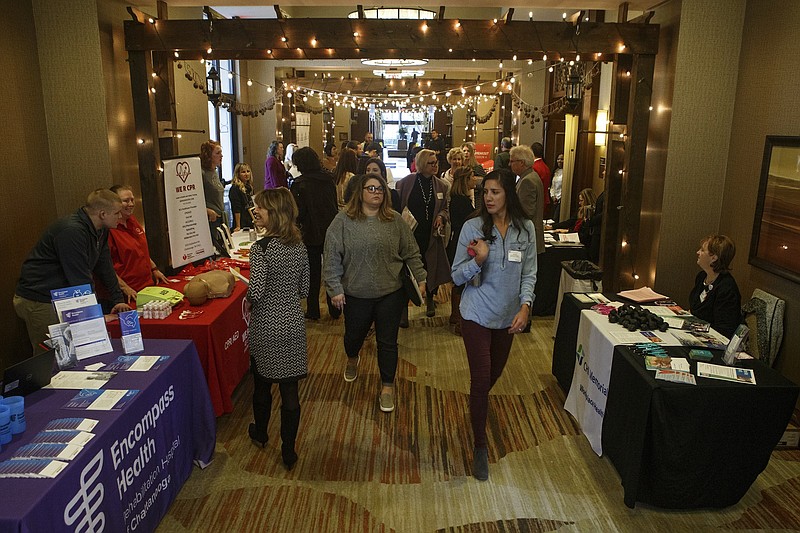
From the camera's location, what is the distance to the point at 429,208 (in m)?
5.18

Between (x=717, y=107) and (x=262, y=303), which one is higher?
(x=717, y=107)

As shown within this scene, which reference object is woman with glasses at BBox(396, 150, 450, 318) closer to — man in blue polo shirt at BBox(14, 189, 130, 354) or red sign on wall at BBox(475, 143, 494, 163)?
man in blue polo shirt at BBox(14, 189, 130, 354)

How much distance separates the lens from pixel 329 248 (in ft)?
12.0

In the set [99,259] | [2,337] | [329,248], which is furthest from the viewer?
[2,337]

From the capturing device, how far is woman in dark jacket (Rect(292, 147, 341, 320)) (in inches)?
213

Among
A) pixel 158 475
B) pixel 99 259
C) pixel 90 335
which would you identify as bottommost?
pixel 158 475

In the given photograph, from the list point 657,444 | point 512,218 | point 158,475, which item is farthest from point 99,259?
point 657,444

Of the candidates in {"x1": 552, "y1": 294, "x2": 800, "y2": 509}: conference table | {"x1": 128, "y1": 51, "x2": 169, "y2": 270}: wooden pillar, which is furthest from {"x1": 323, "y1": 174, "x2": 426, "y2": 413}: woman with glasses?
{"x1": 128, "y1": 51, "x2": 169, "y2": 270}: wooden pillar

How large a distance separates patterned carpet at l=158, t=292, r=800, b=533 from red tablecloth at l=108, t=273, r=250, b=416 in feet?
0.80

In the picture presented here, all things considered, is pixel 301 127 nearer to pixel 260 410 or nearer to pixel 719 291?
pixel 260 410

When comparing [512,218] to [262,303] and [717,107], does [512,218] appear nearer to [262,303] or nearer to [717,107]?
[262,303]

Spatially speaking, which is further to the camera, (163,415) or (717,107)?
(717,107)

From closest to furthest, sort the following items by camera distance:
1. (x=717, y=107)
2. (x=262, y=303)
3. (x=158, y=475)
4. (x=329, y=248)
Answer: (x=158, y=475)
(x=262, y=303)
(x=329, y=248)
(x=717, y=107)

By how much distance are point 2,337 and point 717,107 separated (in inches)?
217
